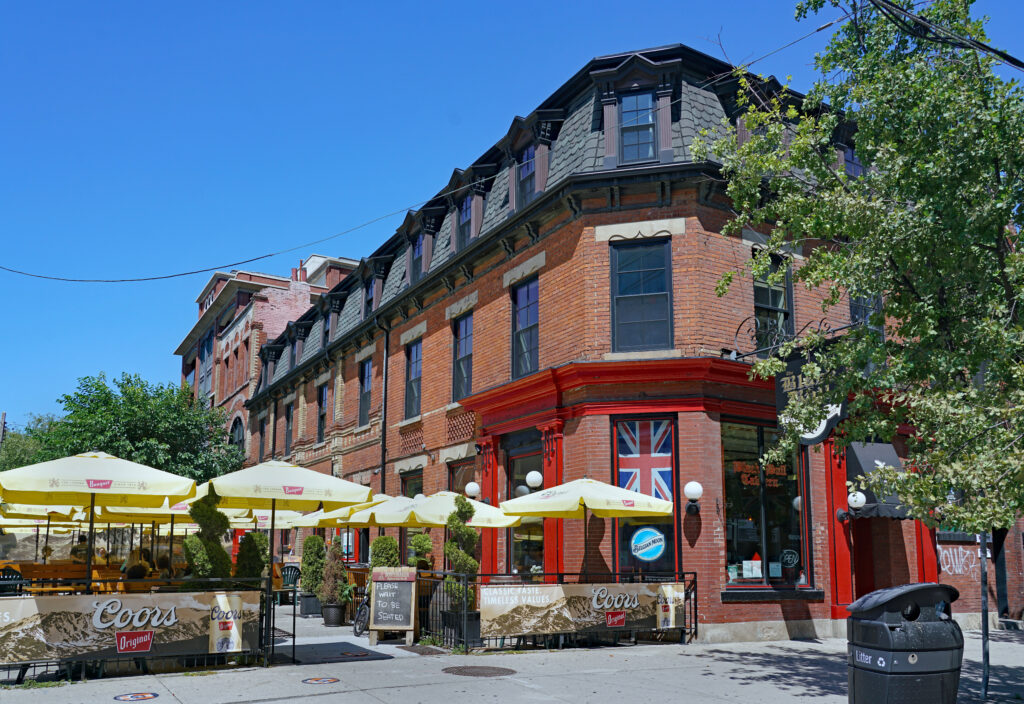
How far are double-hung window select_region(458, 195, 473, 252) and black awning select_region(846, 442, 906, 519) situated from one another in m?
10.1

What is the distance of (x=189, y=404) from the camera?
38.8 meters

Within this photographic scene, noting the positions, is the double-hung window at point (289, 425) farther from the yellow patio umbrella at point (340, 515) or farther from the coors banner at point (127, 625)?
the coors banner at point (127, 625)

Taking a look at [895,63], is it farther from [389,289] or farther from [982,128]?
[389,289]

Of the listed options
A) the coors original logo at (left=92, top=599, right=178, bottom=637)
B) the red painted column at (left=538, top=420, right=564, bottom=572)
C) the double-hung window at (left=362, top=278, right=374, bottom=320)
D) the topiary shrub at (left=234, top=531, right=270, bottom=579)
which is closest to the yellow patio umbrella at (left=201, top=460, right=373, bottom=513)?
the topiary shrub at (left=234, top=531, right=270, bottom=579)

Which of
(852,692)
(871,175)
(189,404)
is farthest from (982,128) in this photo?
(189,404)

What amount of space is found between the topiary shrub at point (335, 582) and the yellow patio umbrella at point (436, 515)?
3.08 m

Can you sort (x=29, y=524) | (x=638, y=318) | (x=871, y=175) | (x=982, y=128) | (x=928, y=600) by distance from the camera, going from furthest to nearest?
(x=29, y=524)
(x=638, y=318)
(x=871, y=175)
(x=982, y=128)
(x=928, y=600)

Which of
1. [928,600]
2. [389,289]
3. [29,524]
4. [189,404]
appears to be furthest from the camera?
[189,404]

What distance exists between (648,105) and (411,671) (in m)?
11.4

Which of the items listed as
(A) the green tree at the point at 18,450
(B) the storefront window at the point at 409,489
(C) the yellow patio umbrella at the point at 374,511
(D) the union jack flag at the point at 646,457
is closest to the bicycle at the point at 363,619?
(C) the yellow patio umbrella at the point at 374,511

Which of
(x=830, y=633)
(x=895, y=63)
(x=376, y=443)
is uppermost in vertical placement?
(x=895, y=63)

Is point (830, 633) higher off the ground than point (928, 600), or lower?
lower

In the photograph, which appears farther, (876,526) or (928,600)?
(876,526)

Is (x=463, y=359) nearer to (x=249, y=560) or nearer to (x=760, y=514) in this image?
(x=760, y=514)
